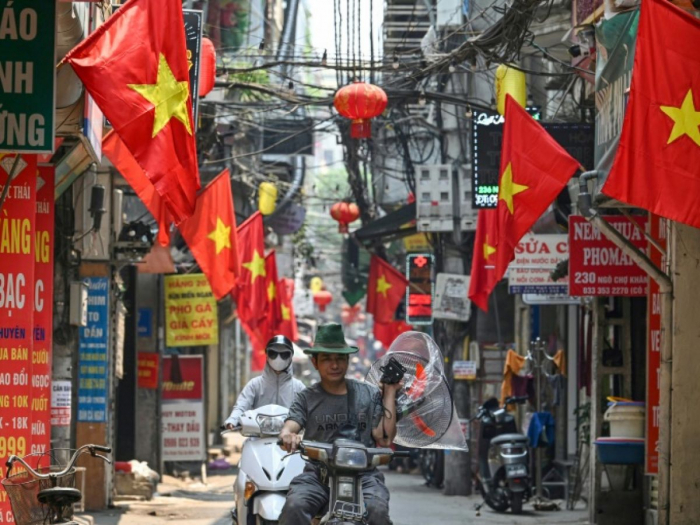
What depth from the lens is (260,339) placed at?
28188mm

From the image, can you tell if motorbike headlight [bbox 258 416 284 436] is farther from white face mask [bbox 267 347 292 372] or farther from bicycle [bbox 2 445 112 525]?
bicycle [bbox 2 445 112 525]

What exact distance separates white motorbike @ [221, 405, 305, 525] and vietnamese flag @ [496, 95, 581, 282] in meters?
3.87

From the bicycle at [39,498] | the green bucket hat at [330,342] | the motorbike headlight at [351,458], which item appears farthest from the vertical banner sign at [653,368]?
the bicycle at [39,498]

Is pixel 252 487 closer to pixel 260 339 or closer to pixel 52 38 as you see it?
pixel 52 38

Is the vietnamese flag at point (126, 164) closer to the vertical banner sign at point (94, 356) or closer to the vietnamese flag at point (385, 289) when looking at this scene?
the vertical banner sign at point (94, 356)

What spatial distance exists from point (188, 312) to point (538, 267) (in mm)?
7186

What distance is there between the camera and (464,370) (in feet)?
79.6

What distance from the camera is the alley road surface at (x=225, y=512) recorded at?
17141 millimetres

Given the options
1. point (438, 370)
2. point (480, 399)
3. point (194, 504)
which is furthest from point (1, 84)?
point (480, 399)

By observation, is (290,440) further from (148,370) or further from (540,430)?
(148,370)

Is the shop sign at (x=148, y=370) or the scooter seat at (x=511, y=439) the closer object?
the scooter seat at (x=511, y=439)

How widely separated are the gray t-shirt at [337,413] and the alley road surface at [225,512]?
7.32 m

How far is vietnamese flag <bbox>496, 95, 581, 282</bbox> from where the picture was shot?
1341cm

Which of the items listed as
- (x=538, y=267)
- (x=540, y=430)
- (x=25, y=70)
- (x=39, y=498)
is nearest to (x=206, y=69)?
(x=538, y=267)
